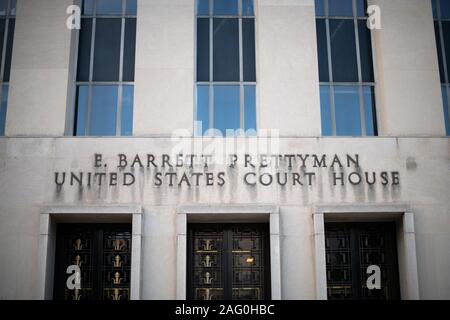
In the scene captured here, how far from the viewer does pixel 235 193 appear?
16.5 meters

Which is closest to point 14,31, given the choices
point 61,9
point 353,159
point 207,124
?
point 61,9

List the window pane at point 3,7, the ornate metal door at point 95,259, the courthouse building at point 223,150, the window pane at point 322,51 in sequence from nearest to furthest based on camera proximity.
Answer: the courthouse building at point 223,150 < the ornate metal door at point 95,259 < the window pane at point 322,51 < the window pane at point 3,7

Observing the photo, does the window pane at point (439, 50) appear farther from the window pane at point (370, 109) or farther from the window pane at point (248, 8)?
the window pane at point (248, 8)

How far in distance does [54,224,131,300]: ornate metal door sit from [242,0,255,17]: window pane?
7.09 m

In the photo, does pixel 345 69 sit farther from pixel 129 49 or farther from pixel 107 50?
pixel 107 50

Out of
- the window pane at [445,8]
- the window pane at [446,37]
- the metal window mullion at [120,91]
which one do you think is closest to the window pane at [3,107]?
the metal window mullion at [120,91]

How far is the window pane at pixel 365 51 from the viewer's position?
17.9 meters

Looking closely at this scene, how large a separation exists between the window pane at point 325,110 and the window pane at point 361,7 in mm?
2531

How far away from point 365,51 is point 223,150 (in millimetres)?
5191

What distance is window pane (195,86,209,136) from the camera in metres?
17.3

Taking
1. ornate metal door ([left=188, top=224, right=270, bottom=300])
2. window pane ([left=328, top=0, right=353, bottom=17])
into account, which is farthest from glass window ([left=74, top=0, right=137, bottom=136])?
window pane ([left=328, top=0, right=353, bottom=17])

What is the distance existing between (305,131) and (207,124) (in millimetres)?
2733
